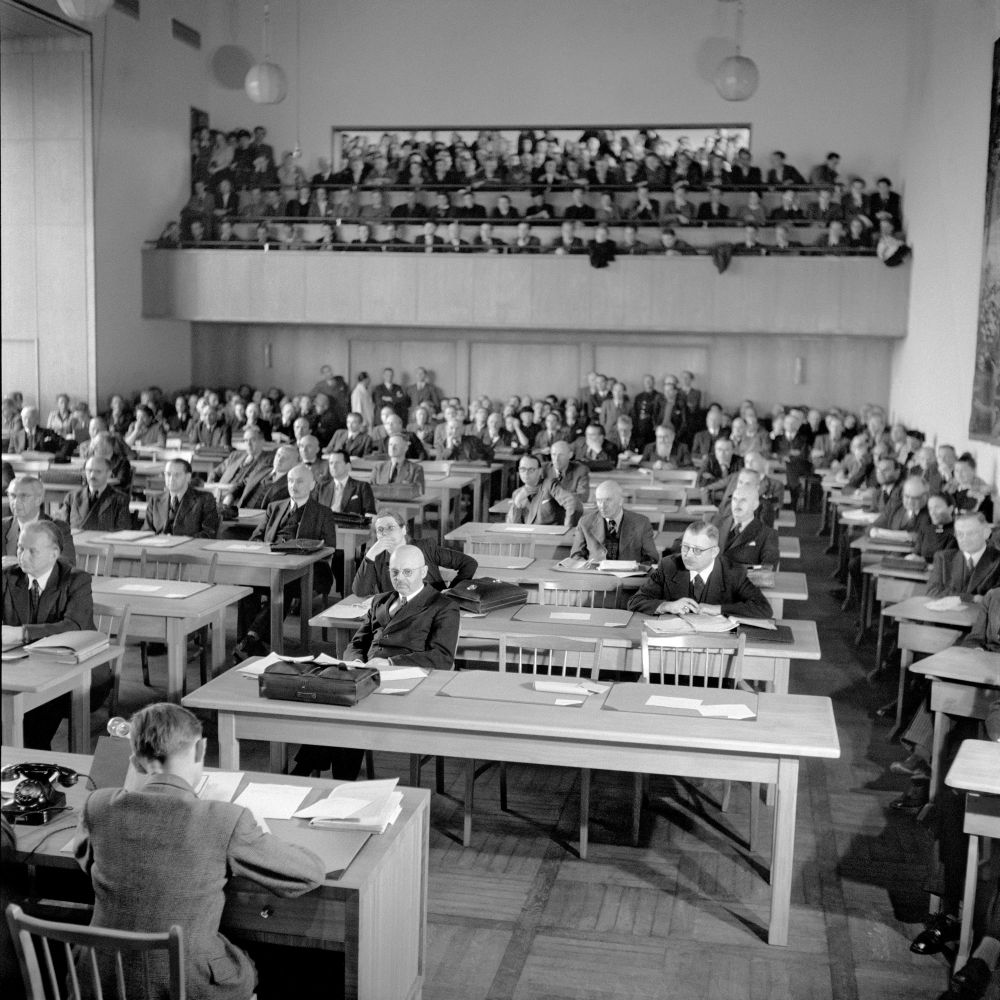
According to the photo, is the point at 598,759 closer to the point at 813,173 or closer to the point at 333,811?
the point at 333,811

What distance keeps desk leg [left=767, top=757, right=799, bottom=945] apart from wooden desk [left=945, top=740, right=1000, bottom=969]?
53 cm

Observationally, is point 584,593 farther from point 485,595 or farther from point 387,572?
point 387,572

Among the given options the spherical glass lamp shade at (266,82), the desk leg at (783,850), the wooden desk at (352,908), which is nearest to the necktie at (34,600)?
the wooden desk at (352,908)

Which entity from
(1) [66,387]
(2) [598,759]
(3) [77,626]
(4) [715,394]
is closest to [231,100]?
(1) [66,387]

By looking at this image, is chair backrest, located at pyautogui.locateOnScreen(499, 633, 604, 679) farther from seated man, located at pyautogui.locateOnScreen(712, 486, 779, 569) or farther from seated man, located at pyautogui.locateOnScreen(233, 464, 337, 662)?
seated man, located at pyautogui.locateOnScreen(233, 464, 337, 662)

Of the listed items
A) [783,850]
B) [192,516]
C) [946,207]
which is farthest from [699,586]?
[946,207]

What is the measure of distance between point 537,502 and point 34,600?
4.61 metres

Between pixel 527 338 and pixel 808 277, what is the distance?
501 cm

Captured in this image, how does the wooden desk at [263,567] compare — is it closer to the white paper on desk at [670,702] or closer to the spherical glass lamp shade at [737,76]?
the white paper on desk at [670,702]

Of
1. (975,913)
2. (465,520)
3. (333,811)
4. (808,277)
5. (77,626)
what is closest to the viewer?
A: (333,811)

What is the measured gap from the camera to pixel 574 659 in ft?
19.1

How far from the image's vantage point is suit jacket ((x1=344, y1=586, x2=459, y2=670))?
17.6 ft

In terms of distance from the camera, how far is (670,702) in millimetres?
4582

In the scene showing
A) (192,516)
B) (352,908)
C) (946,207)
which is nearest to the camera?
(352,908)
